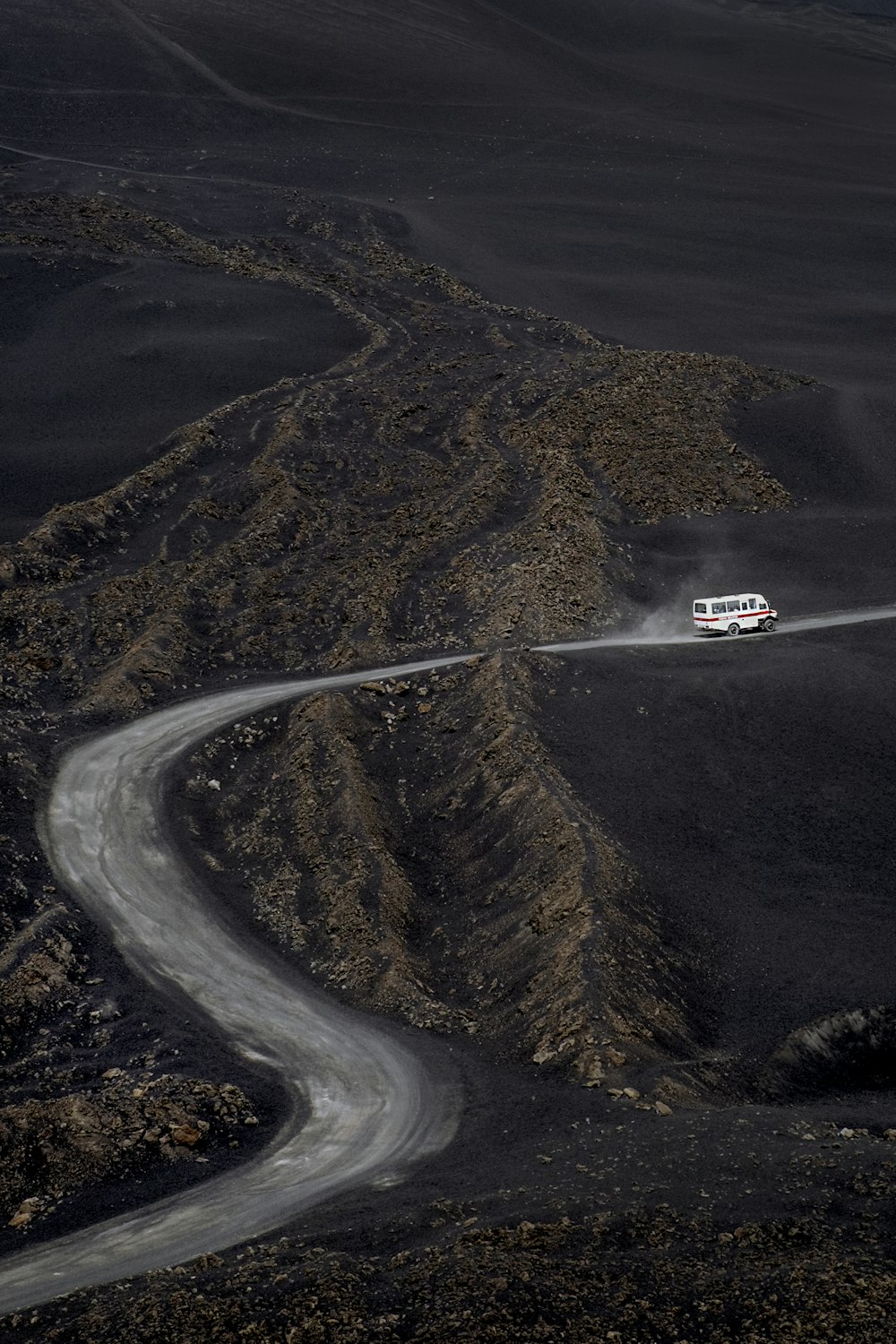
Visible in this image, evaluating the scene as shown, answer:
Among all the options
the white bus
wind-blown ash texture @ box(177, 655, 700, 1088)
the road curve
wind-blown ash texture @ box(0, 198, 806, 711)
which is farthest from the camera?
wind-blown ash texture @ box(0, 198, 806, 711)

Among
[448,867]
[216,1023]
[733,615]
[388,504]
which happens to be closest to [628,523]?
[733,615]

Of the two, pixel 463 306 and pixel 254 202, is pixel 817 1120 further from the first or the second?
pixel 254 202

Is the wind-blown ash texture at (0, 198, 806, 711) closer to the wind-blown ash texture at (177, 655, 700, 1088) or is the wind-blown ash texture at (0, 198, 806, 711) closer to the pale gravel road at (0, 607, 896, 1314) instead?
the pale gravel road at (0, 607, 896, 1314)

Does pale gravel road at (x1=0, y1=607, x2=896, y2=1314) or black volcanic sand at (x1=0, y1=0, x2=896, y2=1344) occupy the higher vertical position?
black volcanic sand at (x1=0, y1=0, x2=896, y2=1344)

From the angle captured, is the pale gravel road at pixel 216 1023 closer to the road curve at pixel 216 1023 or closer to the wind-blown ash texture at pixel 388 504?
the road curve at pixel 216 1023

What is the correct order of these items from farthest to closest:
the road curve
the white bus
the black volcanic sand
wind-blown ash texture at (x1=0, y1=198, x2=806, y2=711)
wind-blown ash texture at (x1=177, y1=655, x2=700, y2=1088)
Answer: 1. wind-blown ash texture at (x1=0, y1=198, x2=806, y2=711)
2. the white bus
3. wind-blown ash texture at (x1=177, y1=655, x2=700, y2=1088)
4. the road curve
5. the black volcanic sand

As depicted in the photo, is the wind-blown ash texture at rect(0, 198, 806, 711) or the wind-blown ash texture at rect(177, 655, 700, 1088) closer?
the wind-blown ash texture at rect(177, 655, 700, 1088)

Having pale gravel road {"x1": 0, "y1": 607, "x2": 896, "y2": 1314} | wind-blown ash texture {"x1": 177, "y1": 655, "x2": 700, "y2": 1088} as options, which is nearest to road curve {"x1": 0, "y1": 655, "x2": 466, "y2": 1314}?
pale gravel road {"x1": 0, "y1": 607, "x2": 896, "y2": 1314}

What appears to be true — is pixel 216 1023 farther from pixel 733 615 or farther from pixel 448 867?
pixel 733 615
